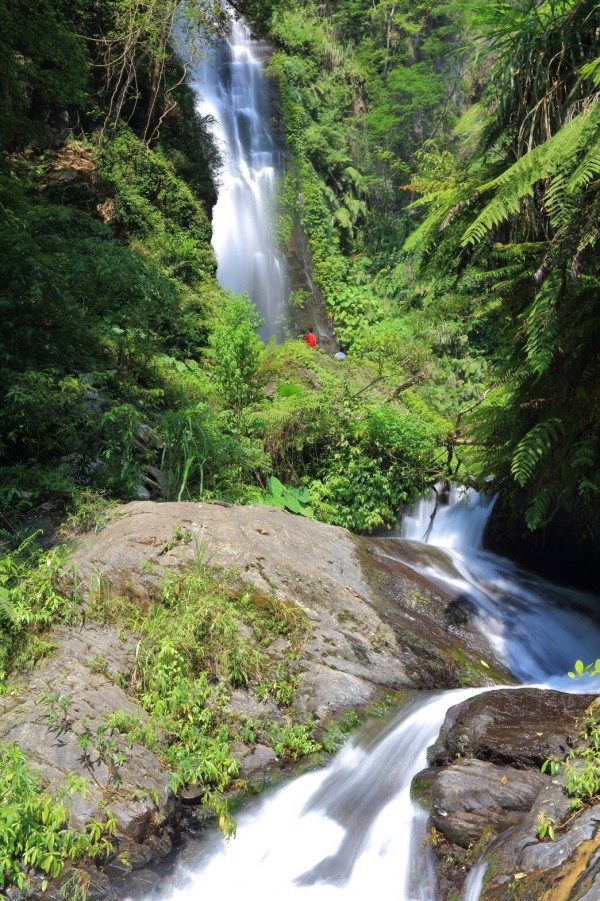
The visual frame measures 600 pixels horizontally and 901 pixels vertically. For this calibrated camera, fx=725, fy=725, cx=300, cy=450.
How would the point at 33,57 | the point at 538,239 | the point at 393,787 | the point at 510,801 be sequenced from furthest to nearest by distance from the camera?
the point at 33,57
the point at 538,239
the point at 393,787
the point at 510,801

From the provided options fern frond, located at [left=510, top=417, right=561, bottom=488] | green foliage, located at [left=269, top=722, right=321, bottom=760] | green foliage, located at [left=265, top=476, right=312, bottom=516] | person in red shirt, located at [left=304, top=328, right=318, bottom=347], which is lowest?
green foliage, located at [left=265, top=476, right=312, bottom=516]

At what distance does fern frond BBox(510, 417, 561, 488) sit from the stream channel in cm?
205

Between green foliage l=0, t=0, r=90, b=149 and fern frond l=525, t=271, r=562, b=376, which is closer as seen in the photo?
fern frond l=525, t=271, r=562, b=376

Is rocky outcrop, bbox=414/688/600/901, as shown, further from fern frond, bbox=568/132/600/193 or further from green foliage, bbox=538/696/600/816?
fern frond, bbox=568/132/600/193

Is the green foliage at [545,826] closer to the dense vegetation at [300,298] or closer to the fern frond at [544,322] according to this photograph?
the dense vegetation at [300,298]

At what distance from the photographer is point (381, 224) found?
22109mm

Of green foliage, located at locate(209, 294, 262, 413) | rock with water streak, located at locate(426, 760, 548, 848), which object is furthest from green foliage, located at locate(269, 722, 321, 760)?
green foliage, located at locate(209, 294, 262, 413)

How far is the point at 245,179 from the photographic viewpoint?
17.6 m

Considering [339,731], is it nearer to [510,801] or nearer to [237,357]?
[510,801]

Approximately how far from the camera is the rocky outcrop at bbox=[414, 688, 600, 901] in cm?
327

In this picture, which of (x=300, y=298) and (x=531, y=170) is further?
(x=300, y=298)

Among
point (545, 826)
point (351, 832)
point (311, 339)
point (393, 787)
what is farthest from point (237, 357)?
point (545, 826)

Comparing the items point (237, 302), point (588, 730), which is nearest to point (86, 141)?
point (237, 302)

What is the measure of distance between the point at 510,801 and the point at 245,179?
16170 mm
